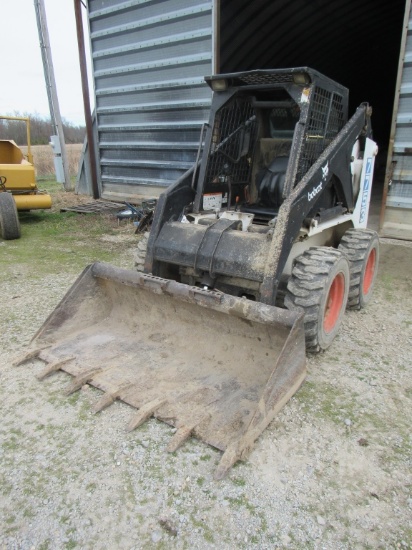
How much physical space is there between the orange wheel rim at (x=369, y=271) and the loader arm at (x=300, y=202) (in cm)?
105

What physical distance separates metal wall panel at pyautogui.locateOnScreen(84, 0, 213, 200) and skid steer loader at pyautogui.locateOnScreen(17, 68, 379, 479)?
13.0 feet

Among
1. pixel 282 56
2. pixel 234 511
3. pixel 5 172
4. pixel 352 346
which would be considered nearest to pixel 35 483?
pixel 234 511

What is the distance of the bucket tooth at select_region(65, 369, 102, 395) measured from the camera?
293 centimetres

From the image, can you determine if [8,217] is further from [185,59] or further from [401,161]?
[401,161]

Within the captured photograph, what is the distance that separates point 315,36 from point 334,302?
25.9 feet


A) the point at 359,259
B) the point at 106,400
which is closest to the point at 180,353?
the point at 106,400

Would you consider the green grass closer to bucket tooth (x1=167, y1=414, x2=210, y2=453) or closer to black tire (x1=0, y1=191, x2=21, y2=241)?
black tire (x1=0, y1=191, x2=21, y2=241)

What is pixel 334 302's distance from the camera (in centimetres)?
379

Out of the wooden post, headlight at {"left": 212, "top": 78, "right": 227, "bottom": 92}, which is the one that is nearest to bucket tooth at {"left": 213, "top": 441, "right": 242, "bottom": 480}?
headlight at {"left": 212, "top": 78, "right": 227, "bottom": 92}

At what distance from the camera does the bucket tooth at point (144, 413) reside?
2.58 m

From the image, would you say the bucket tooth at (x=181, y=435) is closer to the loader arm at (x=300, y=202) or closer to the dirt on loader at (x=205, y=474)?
the dirt on loader at (x=205, y=474)

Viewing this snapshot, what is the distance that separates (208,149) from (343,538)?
3313 mm

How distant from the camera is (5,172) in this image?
8.02m

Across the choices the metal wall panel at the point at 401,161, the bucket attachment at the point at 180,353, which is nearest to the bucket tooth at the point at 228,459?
the bucket attachment at the point at 180,353
